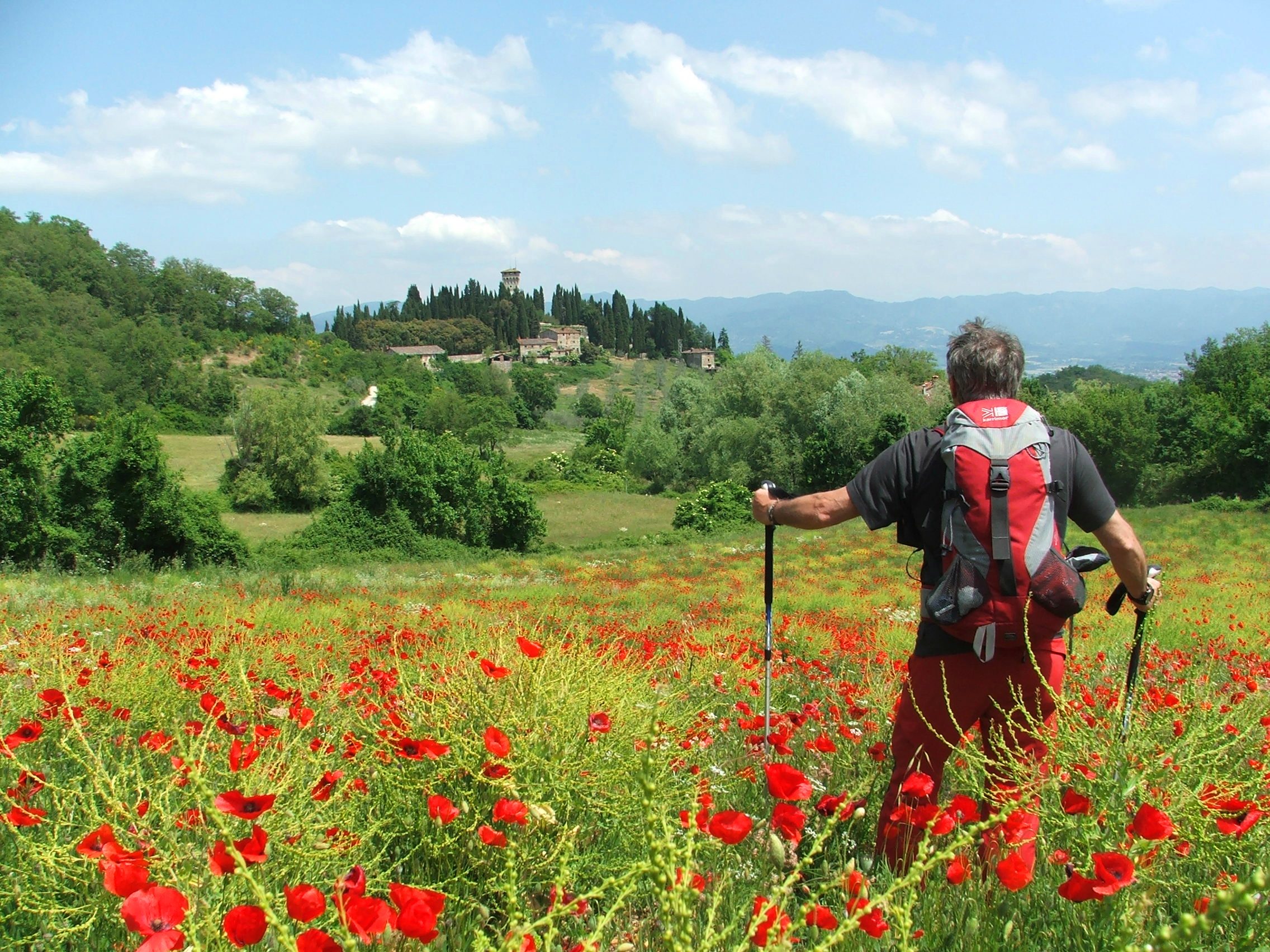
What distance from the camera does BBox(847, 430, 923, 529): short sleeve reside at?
297 centimetres

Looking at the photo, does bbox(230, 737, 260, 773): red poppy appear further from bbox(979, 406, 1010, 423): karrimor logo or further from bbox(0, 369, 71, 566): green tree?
bbox(0, 369, 71, 566): green tree

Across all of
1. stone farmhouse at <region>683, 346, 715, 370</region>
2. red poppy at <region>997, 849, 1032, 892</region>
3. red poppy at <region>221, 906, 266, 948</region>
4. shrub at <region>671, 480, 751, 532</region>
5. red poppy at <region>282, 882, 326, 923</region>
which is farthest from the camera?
stone farmhouse at <region>683, 346, 715, 370</region>

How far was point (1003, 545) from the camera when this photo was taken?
8.88ft

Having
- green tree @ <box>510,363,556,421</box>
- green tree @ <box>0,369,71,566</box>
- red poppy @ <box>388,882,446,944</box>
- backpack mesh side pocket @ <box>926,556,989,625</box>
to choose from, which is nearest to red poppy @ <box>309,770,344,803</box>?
red poppy @ <box>388,882,446,944</box>

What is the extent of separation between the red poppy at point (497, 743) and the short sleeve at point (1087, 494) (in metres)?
2.07

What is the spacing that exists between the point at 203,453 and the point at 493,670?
240 ft

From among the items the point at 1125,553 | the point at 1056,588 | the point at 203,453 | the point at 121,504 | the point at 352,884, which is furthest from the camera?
the point at 203,453

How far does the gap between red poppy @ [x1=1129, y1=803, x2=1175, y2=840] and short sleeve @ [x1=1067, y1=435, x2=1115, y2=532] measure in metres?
1.38

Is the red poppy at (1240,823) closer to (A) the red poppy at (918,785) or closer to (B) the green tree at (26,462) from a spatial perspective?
(A) the red poppy at (918,785)

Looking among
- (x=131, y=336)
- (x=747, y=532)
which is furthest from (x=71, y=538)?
(x=131, y=336)

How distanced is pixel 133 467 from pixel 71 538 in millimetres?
3154

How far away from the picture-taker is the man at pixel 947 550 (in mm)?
2830

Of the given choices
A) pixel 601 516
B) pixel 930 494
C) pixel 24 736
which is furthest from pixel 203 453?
pixel 930 494

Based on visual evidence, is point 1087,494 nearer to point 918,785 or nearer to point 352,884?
point 918,785
